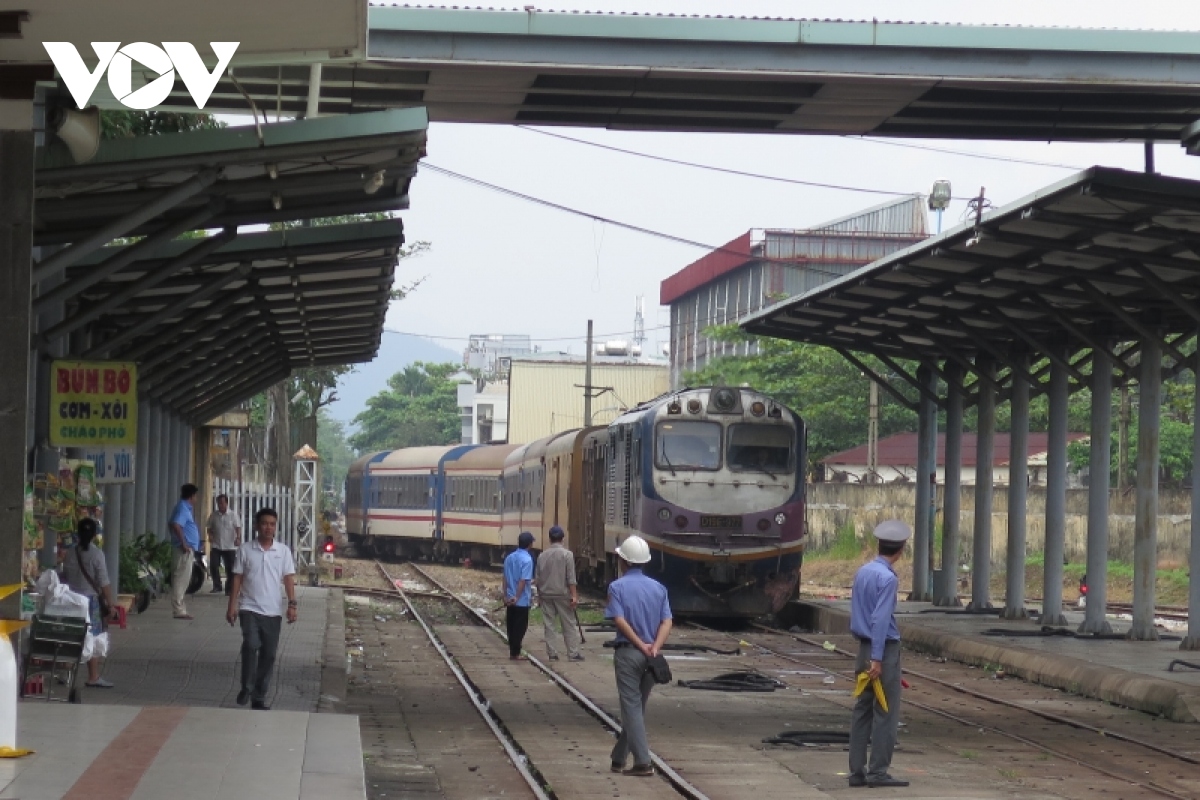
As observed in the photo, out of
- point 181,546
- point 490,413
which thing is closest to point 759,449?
point 181,546

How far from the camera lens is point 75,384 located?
583 inches

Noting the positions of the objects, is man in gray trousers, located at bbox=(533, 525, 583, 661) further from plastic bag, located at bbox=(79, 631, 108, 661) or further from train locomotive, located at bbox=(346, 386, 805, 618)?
plastic bag, located at bbox=(79, 631, 108, 661)

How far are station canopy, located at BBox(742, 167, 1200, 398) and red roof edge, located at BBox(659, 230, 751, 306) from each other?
162 feet

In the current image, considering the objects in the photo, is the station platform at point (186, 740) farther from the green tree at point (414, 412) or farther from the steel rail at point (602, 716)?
the green tree at point (414, 412)

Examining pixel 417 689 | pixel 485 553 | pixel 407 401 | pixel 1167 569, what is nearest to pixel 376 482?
pixel 485 553

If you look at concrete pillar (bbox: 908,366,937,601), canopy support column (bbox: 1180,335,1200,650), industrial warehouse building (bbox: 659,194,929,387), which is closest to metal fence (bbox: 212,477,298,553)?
concrete pillar (bbox: 908,366,937,601)

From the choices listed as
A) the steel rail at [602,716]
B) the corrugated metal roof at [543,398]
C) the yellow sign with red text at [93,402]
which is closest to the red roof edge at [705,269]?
the corrugated metal roof at [543,398]

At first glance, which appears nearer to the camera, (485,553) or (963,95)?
(963,95)

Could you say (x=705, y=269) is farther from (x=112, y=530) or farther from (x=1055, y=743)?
(x=1055, y=743)

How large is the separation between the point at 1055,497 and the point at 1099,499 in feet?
5.10

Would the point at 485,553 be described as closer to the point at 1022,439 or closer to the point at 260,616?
the point at 1022,439

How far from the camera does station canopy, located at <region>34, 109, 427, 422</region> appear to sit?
12258 millimetres

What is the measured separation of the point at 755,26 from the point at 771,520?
9007 millimetres

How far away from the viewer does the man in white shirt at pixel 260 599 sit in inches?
531
